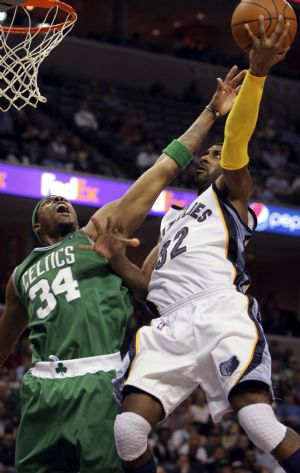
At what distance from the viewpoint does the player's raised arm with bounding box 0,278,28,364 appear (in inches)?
220

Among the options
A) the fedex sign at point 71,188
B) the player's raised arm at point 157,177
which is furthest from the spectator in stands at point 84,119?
the player's raised arm at point 157,177

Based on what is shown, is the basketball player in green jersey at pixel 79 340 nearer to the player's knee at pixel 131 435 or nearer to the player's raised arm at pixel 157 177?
the player's raised arm at pixel 157 177

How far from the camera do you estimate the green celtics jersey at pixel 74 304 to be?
5.05 meters

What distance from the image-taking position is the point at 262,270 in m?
25.5

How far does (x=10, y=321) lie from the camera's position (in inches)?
221

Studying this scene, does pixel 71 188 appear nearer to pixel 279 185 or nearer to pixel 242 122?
pixel 279 185

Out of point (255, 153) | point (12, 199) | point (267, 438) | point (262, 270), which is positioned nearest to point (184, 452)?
point (12, 199)

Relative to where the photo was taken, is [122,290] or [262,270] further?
[262,270]

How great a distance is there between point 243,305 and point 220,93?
1169 mm

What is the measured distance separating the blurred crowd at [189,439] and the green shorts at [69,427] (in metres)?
5.55

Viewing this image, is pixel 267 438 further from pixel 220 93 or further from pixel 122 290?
pixel 220 93

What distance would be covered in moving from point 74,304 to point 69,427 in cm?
61

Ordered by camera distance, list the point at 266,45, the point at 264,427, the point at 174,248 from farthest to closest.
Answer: the point at 174,248
the point at 266,45
the point at 264,427

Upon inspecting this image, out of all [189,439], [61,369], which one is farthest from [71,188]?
[61,369]
